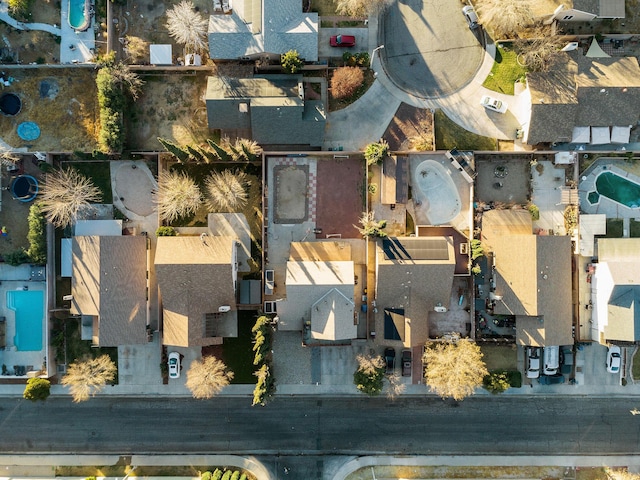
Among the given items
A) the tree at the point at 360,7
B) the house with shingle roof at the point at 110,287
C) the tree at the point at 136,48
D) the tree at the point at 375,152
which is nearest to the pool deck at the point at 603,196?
the tree at the point at 375,152

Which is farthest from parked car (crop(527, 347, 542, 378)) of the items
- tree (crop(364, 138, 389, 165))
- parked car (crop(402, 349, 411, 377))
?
tree (crop(364, 138, 389, 165))

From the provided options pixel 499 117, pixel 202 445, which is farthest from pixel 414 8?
pixel 202 445

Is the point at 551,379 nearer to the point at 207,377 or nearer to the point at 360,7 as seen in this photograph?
the point at 207,377

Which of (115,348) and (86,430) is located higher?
(115,348)

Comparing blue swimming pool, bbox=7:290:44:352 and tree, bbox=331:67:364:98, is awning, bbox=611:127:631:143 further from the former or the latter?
blue swimming pool, bbox=7:290:44:352

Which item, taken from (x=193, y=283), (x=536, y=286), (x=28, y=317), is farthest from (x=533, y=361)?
(x=28, y=317)

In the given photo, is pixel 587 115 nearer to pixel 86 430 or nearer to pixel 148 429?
pixel 148 429

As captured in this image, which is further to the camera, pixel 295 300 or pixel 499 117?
pixel 499 117
